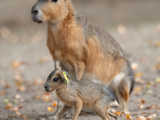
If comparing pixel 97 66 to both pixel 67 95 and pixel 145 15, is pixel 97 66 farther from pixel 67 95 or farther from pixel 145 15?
pixel 145 15

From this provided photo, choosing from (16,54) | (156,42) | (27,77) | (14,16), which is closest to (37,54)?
(16,54)

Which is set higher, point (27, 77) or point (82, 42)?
point (82, 42)

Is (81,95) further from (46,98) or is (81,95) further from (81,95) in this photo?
(46,98)

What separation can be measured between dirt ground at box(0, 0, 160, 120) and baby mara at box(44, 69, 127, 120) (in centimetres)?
56

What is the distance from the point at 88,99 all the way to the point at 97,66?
2.97ft

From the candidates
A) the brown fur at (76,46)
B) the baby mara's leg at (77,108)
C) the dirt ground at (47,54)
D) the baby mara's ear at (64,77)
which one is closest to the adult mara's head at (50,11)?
the brown fur at (76,46)

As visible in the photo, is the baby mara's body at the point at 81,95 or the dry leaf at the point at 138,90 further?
the dry leaf at the point at 138,90

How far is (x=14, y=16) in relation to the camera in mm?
12234

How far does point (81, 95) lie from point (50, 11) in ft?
3.48

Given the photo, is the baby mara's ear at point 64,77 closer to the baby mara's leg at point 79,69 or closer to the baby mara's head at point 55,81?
the baby mara's head at point 55,81

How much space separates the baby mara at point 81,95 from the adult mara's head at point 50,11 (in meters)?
0.80

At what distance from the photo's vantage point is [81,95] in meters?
4.30

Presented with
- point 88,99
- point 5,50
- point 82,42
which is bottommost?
point 5,50

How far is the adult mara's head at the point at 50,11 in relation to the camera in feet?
14.9
